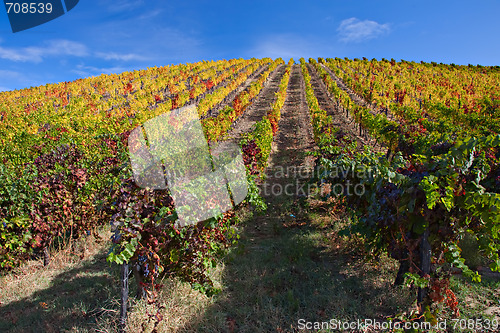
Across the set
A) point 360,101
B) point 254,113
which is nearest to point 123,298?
point 254,113

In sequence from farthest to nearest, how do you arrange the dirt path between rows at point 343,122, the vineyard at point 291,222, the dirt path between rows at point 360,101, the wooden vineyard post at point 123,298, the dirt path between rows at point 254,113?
1. the dirt path between rows at point 360,101
2. the dirt path between rows at point 254,113
3. the dirt path between rows at point 343,122
4. the wooden vineyard post at point 123,298
5. the vineyard at point 291,222

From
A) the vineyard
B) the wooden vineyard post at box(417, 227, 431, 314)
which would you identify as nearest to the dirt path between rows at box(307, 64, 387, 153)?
the vineyard

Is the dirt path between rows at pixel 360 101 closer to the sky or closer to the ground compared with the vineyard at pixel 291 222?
closer to the sky

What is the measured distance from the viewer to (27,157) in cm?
832

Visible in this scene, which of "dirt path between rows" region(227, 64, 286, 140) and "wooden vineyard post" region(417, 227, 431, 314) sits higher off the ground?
"dirt path between rows" region(227, 64, 286, 140)

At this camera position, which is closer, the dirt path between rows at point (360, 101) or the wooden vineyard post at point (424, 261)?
the wooden vineyard post at point (424, 261)

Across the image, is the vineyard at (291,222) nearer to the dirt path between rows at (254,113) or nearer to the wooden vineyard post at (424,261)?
the wooden vineyard post at (424,261)

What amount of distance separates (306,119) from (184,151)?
46.6ft

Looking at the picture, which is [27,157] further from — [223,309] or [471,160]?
[471,160]

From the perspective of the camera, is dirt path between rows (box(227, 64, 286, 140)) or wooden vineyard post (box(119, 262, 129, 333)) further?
dirt path between rows (box(227, 64, 286, 140))

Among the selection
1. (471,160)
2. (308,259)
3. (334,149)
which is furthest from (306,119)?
(471,160)

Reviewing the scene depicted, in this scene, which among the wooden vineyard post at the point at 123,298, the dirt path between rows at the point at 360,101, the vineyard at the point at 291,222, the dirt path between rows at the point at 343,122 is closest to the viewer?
the vineyard at the point at 291,222

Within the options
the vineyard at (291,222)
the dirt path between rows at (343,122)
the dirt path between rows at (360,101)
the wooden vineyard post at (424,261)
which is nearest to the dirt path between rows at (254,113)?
the dirt path between rows at (343,122)

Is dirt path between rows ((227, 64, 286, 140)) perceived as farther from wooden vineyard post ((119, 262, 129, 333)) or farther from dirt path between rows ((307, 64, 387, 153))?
wooden vineyard post ((119, 262, 129, 333))
